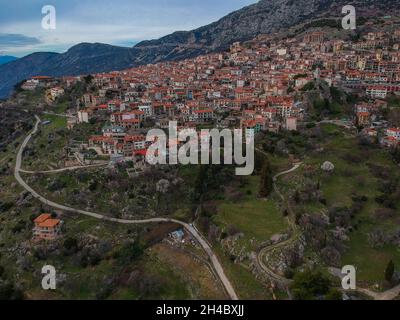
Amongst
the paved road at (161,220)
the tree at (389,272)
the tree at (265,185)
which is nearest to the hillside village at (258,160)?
the tree at (265,185)

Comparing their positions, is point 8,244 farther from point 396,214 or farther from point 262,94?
point 262,94

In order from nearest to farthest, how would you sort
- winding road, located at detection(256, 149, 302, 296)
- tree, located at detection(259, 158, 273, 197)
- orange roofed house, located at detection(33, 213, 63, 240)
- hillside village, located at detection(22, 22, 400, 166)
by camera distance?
winding road, located at detection(256, 149, 302, 296), orange roofed house, located at detection(33, 213, 63, 240), tree, located at detection(259, 158, 273, 197), hillside village, located at detection(22, 22, 400, 166)

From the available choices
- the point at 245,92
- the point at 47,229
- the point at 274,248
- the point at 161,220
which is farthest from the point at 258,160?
the point at 245,92

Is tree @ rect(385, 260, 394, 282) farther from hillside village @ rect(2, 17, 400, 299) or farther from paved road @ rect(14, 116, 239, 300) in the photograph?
paved road @ rect(14, 116, 239, 300)

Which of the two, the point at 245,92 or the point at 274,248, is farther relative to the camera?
the point at 245,92

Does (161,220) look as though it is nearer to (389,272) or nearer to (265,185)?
(265,185)

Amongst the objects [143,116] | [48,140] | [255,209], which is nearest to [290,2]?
[143,116]

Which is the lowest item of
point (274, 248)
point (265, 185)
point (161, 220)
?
point (274, 248)

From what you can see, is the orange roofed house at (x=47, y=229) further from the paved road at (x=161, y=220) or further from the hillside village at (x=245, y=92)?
the hillside village at (x=245, y=92)

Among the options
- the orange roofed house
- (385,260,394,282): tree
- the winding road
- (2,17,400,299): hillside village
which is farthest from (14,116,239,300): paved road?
(385,260,394,282): tree
